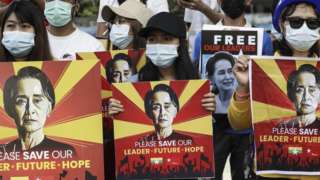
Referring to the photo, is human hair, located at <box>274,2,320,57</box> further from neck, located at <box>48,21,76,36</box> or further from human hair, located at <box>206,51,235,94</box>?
neck, located at <box>48,21,76,36</box>

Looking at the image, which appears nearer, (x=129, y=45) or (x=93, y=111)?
(x=93, y=111)

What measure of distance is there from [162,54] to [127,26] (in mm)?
943

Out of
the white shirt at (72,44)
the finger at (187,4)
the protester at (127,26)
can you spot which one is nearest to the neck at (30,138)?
the white shirt at (72,44)

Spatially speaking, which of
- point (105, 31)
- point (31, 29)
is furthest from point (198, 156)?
point (105, 31)

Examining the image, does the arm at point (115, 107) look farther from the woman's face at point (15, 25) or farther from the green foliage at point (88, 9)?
the green foliage at point (88, 9)

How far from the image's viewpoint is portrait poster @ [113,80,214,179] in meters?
4.00

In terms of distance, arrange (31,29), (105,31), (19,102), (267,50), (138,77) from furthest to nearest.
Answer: (105,31) → (267,50) → (138,77) → (31,29) → (19,102)

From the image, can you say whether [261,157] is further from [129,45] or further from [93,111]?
[129,45]

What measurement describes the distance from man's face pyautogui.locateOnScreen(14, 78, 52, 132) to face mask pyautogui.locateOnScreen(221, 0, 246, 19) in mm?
2105

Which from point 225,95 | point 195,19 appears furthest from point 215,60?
point 195,19

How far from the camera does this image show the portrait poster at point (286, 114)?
388 cm

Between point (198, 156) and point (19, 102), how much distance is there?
108 centimetres

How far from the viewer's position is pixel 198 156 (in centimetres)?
405

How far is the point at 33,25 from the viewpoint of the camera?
415cm
